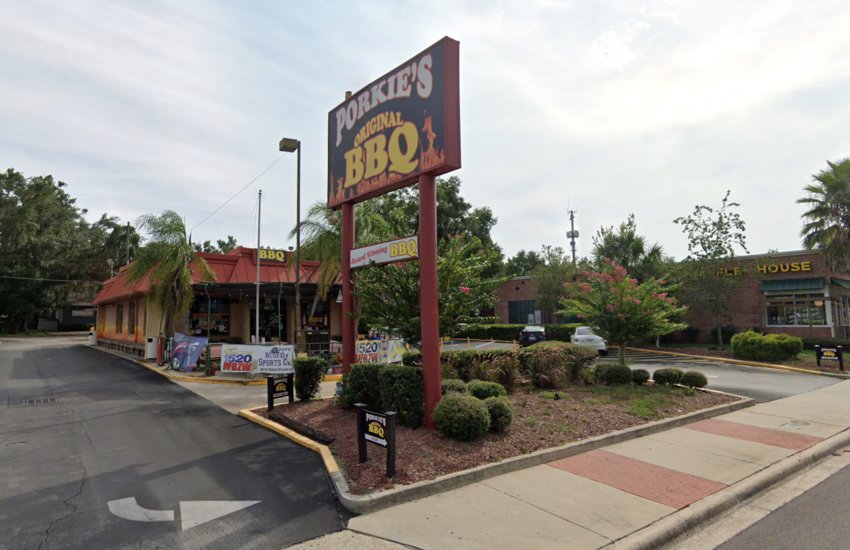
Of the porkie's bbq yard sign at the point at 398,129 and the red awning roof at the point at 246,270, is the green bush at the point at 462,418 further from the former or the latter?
the red awning roof at the point at 246,270

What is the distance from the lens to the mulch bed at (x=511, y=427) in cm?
620

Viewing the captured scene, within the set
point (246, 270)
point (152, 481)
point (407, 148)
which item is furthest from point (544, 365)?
point (246, 270)

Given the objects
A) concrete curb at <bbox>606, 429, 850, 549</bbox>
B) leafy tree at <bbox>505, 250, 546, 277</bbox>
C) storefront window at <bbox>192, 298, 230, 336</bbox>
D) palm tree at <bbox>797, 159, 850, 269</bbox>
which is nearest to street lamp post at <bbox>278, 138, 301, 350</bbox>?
storefront window at <bbox>192, 298, 230, 336</bbox>

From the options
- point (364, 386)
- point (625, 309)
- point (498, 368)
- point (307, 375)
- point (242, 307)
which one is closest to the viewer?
point (364, 386)

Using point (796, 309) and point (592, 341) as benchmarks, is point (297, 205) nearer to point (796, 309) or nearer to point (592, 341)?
point (592, 341)

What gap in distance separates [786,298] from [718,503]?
26570mm

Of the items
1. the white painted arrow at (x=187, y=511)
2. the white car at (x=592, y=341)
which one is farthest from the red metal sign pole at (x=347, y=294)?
the white car at (x=592, y=341)

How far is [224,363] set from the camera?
15562 mm

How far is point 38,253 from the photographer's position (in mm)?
50594

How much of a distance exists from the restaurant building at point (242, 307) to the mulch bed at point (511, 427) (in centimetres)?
1285

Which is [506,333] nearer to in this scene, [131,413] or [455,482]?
[131,413]

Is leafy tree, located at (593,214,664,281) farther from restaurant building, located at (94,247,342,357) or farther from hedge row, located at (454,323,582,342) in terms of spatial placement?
restaurant building, located at (94,247,342,357)

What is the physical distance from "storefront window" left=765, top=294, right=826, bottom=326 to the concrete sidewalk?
2138 cm

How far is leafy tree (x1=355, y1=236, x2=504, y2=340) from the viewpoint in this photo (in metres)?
9.24
